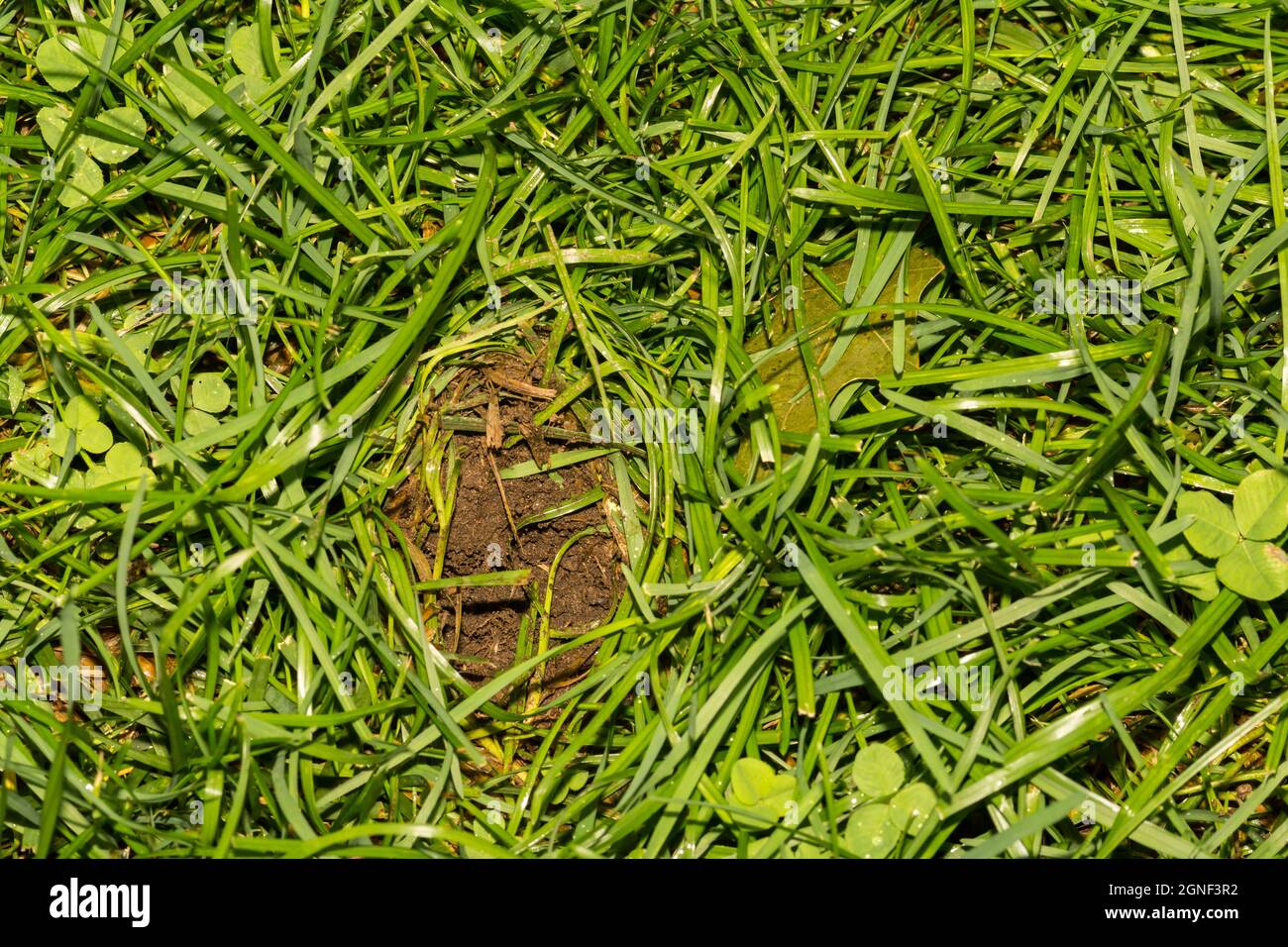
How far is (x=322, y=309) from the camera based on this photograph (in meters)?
2.12

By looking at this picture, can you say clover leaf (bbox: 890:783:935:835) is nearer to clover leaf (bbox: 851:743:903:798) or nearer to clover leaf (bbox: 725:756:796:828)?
clover leaf (bbox: 851:743:903:798)

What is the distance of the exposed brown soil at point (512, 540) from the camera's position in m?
2.11

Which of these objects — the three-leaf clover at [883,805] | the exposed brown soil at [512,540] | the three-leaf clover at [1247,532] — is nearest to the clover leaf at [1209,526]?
the three-leaf clover at [1247,532]

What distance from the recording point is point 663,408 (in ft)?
6.93

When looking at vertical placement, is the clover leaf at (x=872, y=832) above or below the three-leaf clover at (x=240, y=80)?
below

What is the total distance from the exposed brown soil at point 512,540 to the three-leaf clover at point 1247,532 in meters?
1.23

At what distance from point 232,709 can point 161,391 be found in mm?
740

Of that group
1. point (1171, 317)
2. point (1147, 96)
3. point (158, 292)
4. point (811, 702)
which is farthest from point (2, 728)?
point (1147, 96)

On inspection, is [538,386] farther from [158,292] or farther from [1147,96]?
[1147,96]

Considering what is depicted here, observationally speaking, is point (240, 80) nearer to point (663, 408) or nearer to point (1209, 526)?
point (663, 408)

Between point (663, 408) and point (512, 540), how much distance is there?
442mm

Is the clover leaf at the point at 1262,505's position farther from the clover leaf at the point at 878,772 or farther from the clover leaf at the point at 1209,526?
the clover leaf at the point at 878,772

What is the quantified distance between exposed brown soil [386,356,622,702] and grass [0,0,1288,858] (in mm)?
44

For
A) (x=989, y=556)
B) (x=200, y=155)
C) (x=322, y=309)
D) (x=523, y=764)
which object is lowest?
(x=523, y=764)
